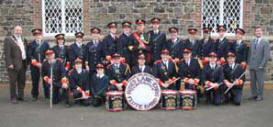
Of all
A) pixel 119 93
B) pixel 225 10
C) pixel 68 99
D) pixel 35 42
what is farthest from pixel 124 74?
pixel 225 10

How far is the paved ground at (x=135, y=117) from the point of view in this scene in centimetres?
691

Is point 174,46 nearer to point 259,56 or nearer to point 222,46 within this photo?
point 222,46

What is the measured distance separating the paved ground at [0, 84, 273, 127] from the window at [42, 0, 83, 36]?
4.15m

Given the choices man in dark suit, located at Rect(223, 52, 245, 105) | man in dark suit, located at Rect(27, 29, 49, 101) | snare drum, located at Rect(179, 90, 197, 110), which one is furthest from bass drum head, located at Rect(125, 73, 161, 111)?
man in dark suit, located at Rect(27, 29, 49, 101)

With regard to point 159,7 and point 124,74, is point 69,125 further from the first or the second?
point 159,7

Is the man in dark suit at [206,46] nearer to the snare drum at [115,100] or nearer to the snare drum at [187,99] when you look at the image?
the snare drum at [187,99]

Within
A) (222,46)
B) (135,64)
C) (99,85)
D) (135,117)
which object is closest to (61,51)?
(99,85)

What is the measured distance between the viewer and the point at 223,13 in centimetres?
1229

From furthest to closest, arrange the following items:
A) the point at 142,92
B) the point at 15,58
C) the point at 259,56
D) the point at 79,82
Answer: the point at 259,56 < the point at 15,58 < the point at 79,82 < the point at 142,92

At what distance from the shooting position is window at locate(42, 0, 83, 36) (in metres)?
12.0

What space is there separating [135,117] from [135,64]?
2.14 m

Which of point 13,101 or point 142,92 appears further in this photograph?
point 13,101

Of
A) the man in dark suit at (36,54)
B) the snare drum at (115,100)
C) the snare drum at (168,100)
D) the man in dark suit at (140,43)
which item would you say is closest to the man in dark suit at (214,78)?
the snare drum at (168,100)

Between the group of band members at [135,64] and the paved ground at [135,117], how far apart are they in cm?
48
